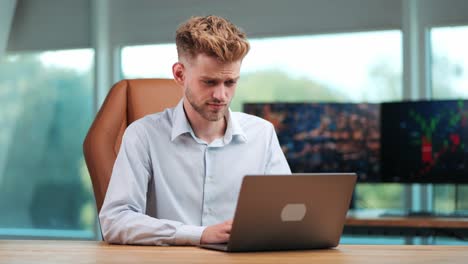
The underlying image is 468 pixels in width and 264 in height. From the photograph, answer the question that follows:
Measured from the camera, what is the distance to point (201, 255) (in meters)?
1.67

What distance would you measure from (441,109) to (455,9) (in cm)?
131

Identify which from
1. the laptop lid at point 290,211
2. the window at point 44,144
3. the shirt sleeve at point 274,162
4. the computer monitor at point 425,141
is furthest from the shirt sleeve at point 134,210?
the window at point 44,144

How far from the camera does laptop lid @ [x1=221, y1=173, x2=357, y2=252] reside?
5.40ft

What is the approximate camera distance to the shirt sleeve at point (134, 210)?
6.27ft

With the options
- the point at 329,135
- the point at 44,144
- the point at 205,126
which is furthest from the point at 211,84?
the point at 44,144

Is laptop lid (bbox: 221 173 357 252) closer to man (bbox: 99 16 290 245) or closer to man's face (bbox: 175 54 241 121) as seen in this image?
man (bbox: 99 16 290 245)

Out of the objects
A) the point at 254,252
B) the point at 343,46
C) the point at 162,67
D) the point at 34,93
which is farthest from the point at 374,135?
the point at 34,93

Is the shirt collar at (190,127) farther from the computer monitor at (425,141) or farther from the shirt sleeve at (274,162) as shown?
the computer monitor at (425,141)

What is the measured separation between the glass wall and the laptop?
145 inches

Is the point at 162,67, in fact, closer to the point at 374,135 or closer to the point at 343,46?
the point at 343,46

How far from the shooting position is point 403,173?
14.5ft

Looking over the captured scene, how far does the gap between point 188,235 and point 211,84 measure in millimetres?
452

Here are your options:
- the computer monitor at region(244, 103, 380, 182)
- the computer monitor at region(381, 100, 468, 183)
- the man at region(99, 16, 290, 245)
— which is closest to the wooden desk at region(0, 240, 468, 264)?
the man at region(99, 16, 290, 245)

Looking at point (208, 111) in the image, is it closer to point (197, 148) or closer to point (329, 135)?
point (197, 148)
